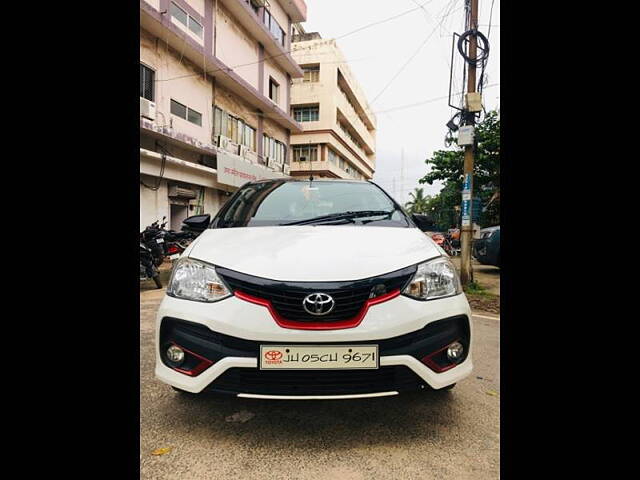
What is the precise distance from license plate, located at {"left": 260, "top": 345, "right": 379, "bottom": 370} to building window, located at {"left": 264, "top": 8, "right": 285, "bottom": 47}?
57.2 feet

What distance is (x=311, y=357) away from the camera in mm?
1393

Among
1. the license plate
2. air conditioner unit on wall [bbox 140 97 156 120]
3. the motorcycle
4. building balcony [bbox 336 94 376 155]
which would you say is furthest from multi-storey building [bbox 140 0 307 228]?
building balcony [bbox 336 94 376 155]

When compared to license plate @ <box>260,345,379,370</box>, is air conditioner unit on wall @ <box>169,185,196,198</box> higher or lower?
higher

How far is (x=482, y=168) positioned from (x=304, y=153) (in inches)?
646

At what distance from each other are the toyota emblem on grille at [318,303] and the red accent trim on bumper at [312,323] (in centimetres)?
5

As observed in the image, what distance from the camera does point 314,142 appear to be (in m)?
27.6

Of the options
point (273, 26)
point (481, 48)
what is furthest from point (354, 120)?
point (481, 48)

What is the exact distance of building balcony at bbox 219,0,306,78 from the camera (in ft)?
42.7

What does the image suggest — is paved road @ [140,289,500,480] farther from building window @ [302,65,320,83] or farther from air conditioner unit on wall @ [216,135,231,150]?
building window @ [302,65,320,83]

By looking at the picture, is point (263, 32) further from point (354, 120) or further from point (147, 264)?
point (354, 120)

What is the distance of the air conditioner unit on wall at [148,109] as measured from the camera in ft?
29.8

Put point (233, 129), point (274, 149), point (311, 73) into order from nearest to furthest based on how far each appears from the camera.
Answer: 1. point (233, 129)
2. point (274, 149)
3. point (311, 73)

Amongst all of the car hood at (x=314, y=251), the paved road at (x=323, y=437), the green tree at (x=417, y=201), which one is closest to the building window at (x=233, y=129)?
the car hood at (x=314, y=251)
